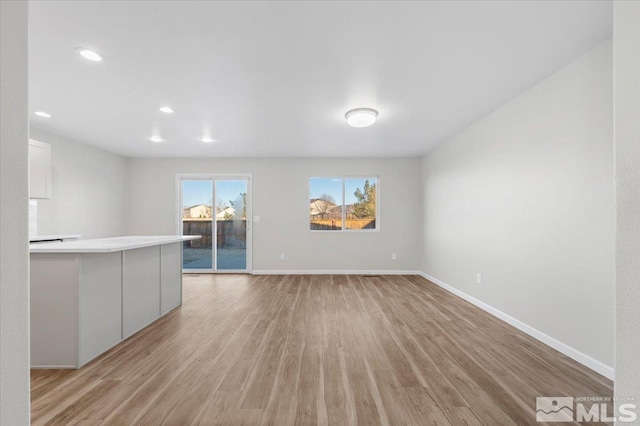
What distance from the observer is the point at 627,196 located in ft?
2.77

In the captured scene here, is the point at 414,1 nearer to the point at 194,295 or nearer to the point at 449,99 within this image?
the point at 449,99

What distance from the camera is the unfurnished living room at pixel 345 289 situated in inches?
35.8

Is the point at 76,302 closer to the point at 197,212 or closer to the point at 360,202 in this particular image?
the point at 197,212

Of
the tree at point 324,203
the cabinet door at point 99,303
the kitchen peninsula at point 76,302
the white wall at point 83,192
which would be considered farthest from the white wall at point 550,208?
the white wall at point 83,192

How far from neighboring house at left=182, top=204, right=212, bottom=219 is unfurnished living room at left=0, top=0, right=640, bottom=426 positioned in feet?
6.25

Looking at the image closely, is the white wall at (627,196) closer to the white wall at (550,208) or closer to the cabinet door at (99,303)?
the white wall at (550,208)

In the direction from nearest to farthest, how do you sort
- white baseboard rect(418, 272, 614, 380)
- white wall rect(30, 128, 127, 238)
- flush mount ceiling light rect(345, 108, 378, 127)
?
white baseboard rect(418, 272, 614, 380), flush mount ceiling light rect(345, 108, 378, 127), white wall rect(30, 128, 127, 238)

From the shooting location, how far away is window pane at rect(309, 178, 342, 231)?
19.1 feet

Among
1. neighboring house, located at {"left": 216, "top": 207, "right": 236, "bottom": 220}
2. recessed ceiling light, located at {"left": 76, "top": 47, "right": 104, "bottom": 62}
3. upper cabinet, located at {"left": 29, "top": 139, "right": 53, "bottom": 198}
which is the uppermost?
recessed ceiling light, located at {"left": 76, "top": 47, "right": 104, "bottom": 62}

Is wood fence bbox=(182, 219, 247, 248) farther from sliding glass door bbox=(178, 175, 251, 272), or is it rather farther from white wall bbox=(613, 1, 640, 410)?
white wall bbox=(613, 1, 640, 410)

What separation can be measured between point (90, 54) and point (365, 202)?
4.85 m

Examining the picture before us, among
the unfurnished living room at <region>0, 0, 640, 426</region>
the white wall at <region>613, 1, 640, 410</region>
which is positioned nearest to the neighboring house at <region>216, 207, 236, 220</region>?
the unfurnished living room at <region>0, 0, 640, 426</region>

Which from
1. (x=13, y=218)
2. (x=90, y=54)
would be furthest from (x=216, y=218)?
(x=13, y=218)

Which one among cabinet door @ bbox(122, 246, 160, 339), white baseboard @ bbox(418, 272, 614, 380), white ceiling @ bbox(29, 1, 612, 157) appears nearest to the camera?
white ceiling @ bbox(29, 1, 612, 157)
